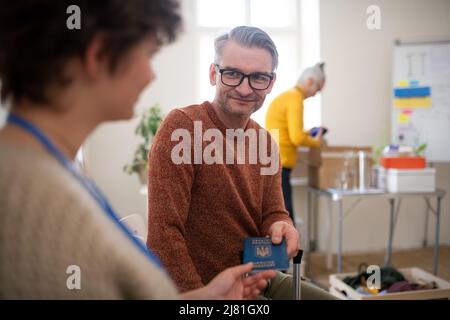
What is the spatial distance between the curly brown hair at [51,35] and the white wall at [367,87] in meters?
2.76

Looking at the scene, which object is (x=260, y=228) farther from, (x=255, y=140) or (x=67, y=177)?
(x=67, y=177)

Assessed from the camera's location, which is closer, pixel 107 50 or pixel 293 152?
pixel 107 50

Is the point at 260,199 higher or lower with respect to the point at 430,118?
lower

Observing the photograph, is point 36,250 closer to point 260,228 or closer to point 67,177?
point 67,177

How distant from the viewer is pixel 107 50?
1.36 ft

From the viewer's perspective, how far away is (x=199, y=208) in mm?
856

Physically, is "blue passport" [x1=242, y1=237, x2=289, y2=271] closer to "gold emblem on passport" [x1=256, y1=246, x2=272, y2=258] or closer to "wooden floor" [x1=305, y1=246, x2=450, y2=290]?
"gold emblem on passport" [x1=256, y1=246, x2=272, y2=258]

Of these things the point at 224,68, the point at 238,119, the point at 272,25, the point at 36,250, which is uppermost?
the point at 272,25

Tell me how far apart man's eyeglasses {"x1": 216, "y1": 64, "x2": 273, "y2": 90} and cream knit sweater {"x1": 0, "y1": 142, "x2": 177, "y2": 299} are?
50 cm

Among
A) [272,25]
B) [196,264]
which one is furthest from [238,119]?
[272,25]

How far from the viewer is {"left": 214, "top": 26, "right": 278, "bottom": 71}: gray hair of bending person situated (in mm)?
808
